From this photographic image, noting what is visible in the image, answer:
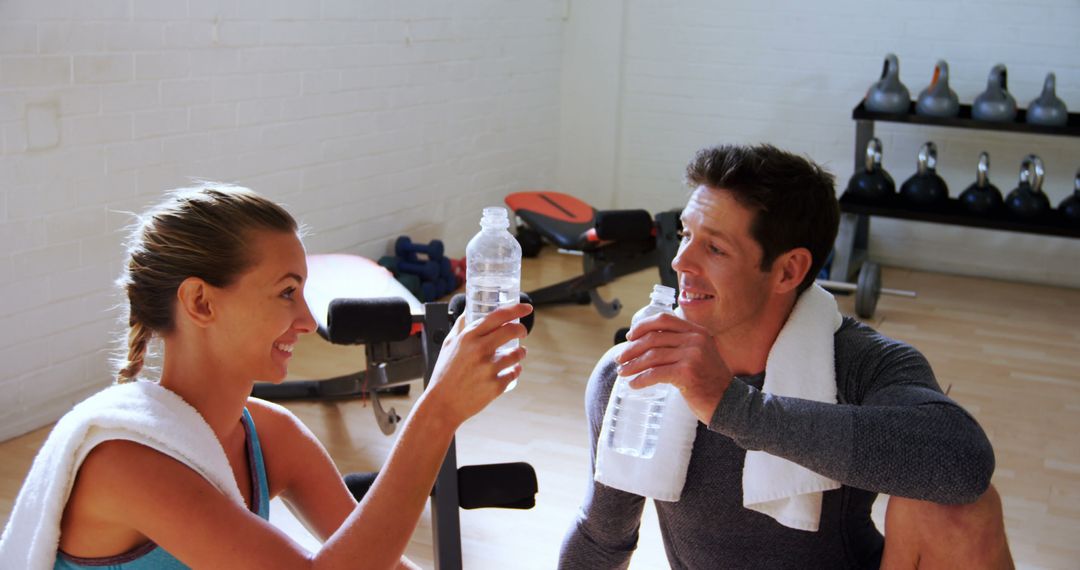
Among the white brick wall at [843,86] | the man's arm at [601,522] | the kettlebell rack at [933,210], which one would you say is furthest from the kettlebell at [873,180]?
the man's arm at [601,522]

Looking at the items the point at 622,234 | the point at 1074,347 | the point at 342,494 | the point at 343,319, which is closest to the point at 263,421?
the point at 342,494

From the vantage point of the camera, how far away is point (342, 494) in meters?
1.55

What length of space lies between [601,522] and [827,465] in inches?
17.1

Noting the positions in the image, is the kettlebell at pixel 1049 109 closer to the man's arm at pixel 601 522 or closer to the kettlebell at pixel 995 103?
the kettlebell at pixel 995 103

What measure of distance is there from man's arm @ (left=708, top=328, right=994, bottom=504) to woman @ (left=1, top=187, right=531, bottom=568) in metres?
0.32

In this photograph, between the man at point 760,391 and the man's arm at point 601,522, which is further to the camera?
the man's arm at point 601,522

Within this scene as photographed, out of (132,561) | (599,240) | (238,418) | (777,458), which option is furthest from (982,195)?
(132,561)

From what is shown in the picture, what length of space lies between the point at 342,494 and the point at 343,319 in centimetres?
44

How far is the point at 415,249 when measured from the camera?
4.77m

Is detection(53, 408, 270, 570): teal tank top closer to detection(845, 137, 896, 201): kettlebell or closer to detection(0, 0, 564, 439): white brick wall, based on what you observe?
detection(0, 0, 564, 439): white brick wall

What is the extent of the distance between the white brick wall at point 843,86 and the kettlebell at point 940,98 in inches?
20.6

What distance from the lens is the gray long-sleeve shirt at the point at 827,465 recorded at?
142cm

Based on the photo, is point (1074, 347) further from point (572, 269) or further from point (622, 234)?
point (572, 269)

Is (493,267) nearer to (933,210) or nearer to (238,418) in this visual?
Result: (238,418)
